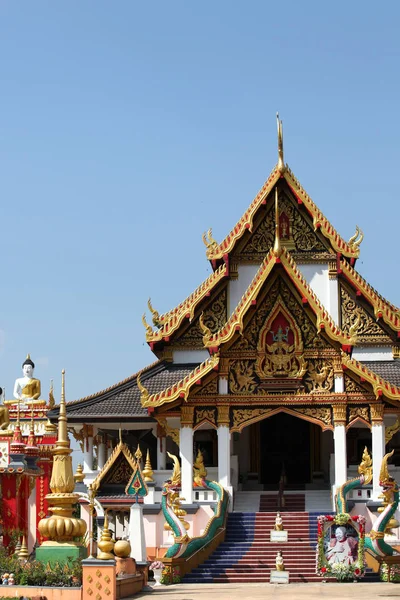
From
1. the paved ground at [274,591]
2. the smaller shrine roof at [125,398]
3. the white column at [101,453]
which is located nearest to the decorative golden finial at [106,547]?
the paved ground at [274,591]

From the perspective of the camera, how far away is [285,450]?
27.0m

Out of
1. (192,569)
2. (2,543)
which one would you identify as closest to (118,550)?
(192,569)

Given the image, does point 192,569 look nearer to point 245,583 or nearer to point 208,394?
point 245,583

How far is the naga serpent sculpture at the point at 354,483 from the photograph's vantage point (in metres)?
22.1

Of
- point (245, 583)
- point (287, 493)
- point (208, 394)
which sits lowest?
point (245, 583)

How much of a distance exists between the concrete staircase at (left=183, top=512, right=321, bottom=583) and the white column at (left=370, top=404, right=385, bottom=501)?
133 cm

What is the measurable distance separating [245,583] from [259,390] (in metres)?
4.44

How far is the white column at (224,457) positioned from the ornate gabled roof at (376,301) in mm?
5112

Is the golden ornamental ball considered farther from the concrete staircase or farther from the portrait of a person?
the portrait of a person

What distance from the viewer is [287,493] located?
80.2 ft

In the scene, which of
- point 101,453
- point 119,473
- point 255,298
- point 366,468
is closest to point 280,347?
point 255,298

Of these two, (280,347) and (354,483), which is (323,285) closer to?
(280,347)

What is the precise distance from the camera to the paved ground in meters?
16.8

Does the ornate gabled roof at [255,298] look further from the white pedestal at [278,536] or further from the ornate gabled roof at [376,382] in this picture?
the white pedestal at [278,536]
